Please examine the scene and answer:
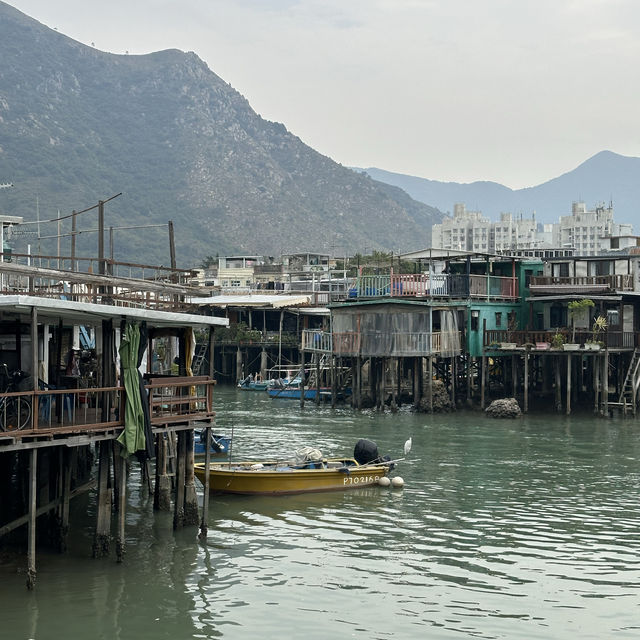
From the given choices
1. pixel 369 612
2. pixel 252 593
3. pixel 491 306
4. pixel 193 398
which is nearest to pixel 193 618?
pixel 252 593

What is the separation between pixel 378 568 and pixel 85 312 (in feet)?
27.6

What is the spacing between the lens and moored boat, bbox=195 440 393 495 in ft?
96.3

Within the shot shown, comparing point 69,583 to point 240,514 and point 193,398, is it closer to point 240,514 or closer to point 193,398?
point 193,398

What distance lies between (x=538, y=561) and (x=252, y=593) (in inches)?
265

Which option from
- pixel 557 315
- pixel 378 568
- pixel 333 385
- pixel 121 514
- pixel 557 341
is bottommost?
pixel 378 568

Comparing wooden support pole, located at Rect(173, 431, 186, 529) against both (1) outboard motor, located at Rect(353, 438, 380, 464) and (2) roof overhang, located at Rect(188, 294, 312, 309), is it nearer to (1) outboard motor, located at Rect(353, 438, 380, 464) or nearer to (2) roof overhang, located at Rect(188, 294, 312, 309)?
(1) outboard motor, located at Rect(353, 438, 380, 464)

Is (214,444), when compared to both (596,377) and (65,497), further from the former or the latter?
(596,377)

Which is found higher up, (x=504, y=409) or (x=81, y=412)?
(x=81, y=412)

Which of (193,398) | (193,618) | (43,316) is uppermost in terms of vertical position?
(43,316)

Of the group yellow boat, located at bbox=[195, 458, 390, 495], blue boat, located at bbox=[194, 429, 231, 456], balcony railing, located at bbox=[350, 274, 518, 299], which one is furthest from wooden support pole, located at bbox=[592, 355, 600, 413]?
yellow boat, located at bbox=[195, 458, 390, 495]

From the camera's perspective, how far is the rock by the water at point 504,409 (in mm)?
50344

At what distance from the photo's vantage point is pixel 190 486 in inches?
984

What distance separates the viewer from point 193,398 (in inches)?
921

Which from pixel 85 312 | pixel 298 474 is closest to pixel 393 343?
pixel 298 474
